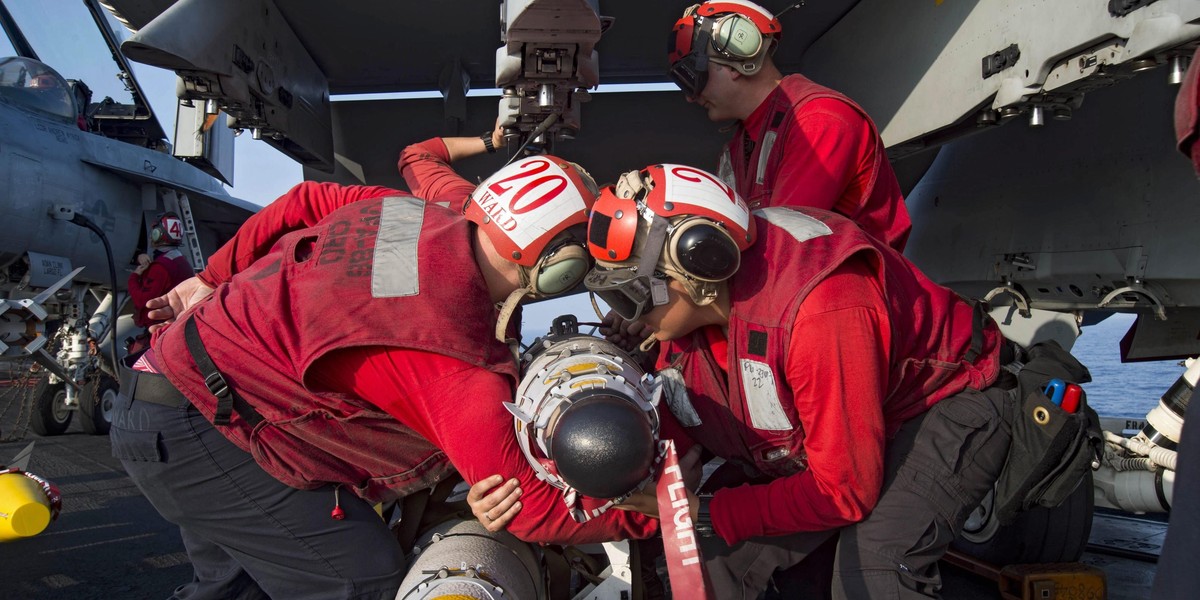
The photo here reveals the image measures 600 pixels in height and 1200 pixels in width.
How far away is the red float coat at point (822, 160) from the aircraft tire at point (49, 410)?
322 inches

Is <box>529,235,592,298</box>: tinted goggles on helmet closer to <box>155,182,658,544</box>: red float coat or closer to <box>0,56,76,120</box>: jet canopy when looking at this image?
<box>155,182,658,544</box>: red float coat

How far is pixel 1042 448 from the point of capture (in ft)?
6.25

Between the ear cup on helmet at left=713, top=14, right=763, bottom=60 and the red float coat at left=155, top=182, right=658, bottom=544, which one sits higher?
the ear cup on helmet at left=713, top=14, right=763, bottom=60

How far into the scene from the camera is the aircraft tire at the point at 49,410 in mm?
7672

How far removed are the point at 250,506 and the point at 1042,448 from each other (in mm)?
2197

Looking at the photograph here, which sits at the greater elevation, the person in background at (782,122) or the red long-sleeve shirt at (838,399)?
the person in background at (782,122)

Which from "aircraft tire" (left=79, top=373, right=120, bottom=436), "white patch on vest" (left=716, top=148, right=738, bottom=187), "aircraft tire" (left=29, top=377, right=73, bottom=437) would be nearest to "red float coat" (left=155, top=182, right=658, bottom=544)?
"white patch on vest" (left=716, top=148, right=738, bottom=187)

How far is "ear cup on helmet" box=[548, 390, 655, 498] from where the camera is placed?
144 cm

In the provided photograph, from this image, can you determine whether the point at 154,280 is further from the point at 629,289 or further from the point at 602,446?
the point at 602,446

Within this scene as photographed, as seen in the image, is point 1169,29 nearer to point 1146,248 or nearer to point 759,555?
point 1146,248

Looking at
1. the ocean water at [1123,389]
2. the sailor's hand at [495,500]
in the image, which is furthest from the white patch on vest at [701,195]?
the ocean water at [1123,389]

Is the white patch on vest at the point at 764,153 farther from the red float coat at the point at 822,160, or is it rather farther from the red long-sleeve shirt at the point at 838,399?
the red long-sleeve shirt at the point at 838,399

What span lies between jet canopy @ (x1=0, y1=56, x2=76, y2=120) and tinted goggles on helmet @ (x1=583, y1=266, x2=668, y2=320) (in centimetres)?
802

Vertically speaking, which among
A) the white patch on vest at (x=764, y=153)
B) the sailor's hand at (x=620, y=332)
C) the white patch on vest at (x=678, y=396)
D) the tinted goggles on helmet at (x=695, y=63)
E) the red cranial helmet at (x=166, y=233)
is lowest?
the red cranial helmet at (x=166, y=233)
